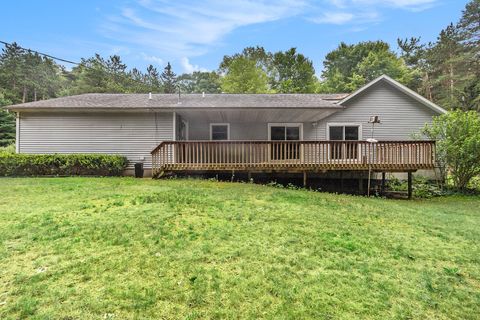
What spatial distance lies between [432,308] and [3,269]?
16.1 ft

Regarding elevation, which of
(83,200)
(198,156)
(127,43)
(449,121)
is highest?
(127,43)

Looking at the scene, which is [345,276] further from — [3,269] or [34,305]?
[3,269]

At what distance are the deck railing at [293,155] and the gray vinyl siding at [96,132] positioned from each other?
2425 millimetres

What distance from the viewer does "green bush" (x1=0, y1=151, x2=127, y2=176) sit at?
11445mm

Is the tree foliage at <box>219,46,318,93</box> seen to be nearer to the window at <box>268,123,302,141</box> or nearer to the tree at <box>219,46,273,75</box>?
the tree at <box>219,46,273,75</box>

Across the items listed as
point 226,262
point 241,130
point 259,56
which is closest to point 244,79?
point 259,56

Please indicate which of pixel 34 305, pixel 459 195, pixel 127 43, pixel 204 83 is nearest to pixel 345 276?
pixel 34 305

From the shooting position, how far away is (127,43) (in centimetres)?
2100

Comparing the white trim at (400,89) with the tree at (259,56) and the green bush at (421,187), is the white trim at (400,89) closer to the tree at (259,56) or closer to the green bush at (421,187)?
the green bush at (421,187)

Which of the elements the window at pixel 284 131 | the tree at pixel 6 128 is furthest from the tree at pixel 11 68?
the window at pixel 284 131

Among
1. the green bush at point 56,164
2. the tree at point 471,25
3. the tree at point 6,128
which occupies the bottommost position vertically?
the green bush at point 56,164

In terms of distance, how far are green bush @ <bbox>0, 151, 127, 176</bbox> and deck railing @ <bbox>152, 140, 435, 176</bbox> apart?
2.86m

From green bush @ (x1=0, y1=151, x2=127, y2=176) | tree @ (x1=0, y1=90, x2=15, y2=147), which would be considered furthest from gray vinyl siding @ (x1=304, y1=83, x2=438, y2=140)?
tree @ (x1=0, y1=90, x2=15, y2=147)

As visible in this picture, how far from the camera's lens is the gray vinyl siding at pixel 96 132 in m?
12.5
